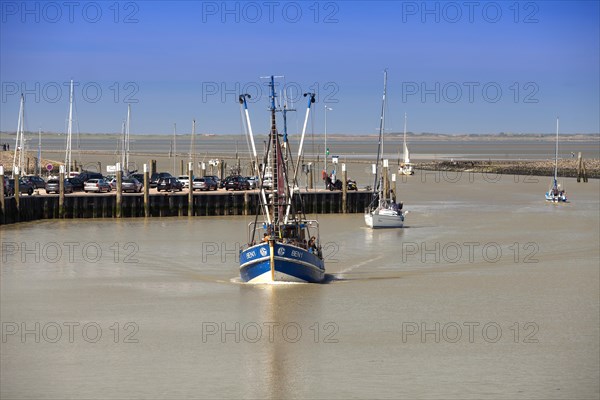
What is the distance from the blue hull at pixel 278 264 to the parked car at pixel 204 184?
42.6 m

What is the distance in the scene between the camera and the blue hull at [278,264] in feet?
158

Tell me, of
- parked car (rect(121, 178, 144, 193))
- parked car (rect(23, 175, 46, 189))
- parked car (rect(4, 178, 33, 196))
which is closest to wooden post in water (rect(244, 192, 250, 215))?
parked car (rect(121, 178, 144, 193))

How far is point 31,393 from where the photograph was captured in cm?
3195

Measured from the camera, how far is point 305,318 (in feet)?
139

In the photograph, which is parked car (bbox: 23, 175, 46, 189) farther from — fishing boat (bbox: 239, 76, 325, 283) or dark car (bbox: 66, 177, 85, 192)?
fishing boat (bbox: 239, 76, 325, 283)

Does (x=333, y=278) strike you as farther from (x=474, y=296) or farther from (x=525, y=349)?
(x=525, y=349)

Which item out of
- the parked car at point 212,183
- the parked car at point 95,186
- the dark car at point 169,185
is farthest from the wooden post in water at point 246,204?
the parked car at point 95,186

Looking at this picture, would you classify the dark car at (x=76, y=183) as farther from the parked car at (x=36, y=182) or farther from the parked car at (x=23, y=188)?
the parked car at (x=23, y=188)

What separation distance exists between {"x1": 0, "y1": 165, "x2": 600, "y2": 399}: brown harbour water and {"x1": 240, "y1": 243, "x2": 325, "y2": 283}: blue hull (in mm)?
680

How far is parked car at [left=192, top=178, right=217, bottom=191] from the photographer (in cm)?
9200

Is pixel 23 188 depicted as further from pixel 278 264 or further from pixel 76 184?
pixel 278 264

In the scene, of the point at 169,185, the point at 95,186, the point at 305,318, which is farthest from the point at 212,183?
the point at 305,318

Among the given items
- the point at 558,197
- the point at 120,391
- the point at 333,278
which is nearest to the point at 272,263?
the point at 333,278

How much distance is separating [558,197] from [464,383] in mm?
71951
